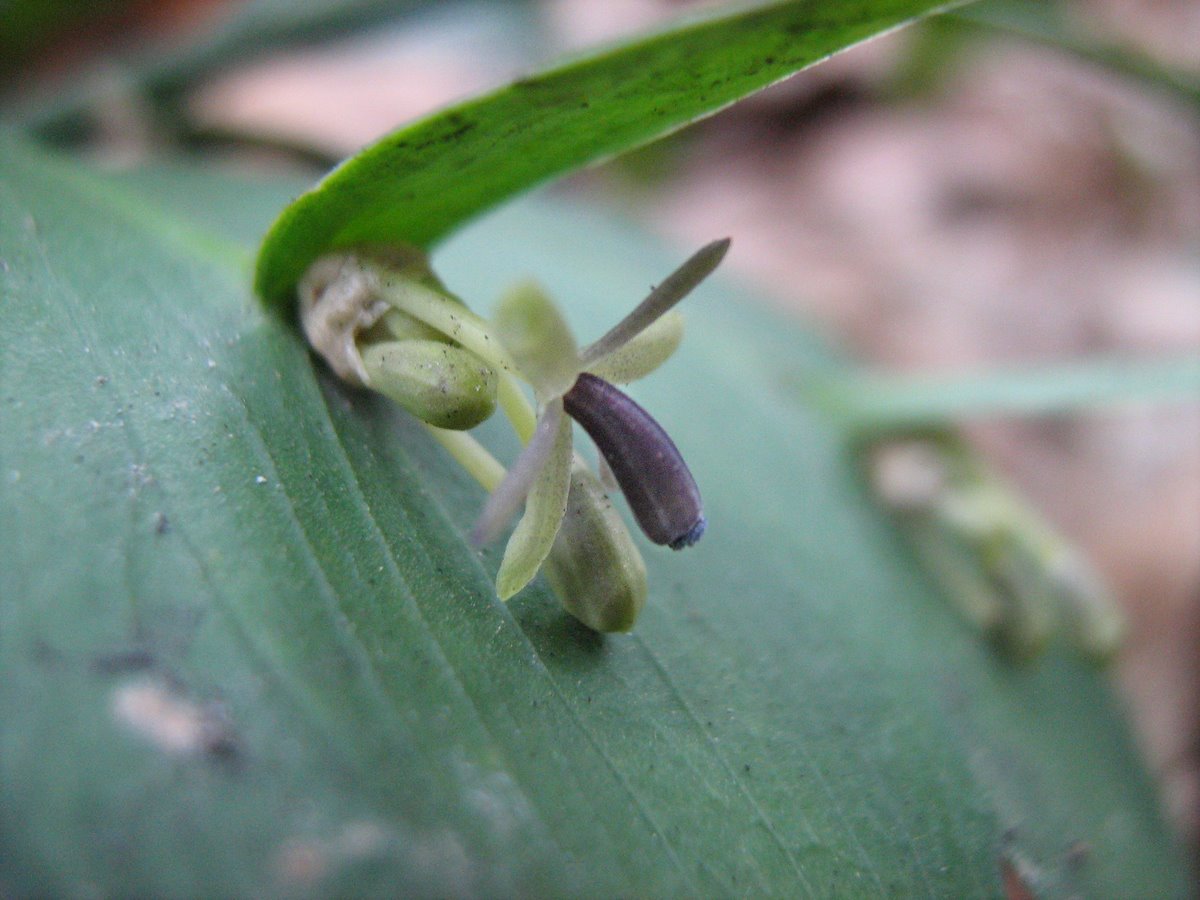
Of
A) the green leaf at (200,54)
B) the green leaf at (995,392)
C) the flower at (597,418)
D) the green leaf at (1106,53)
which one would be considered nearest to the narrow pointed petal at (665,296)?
the flower at (597,418)

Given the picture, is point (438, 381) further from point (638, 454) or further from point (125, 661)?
point (125, 661)

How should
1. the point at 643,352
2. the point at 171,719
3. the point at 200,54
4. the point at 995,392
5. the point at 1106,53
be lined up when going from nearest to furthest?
the point at 171,719, the point at 643,352, the point at 995,392, the point at 1106,53, the point at 200,54

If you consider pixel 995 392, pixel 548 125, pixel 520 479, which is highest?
pixel 548 125

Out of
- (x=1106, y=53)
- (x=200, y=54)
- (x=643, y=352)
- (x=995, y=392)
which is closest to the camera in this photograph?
(x=643, y=352)

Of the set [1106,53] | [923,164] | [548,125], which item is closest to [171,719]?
[548,125]

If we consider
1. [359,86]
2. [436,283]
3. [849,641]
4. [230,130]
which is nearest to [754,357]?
[849,641]

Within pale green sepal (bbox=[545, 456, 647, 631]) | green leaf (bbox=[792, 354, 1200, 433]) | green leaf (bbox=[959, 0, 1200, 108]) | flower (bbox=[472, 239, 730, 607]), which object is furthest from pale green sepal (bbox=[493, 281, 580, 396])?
green leaf (bbox=[959, 0, 1200, 108])
